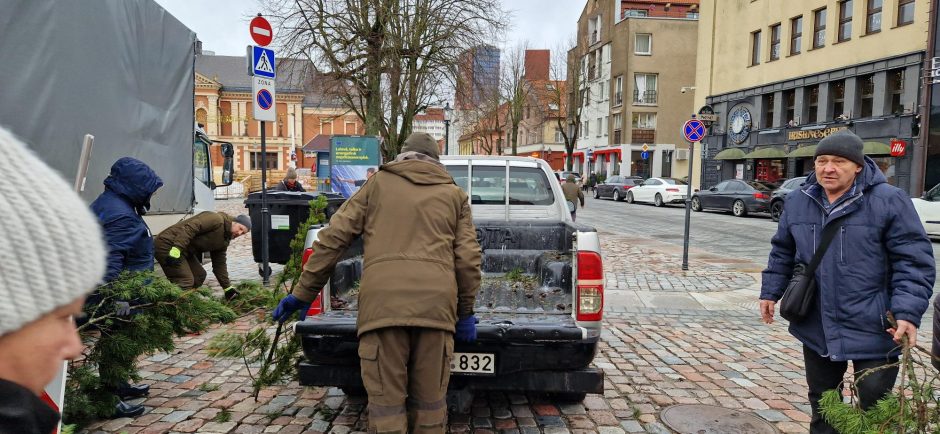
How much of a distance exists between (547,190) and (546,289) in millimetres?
2061

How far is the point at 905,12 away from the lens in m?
24.0

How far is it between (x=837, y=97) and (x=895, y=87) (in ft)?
10.5

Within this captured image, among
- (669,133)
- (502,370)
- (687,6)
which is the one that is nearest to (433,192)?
(502,370)

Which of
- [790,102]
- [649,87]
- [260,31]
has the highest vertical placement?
[649,87]

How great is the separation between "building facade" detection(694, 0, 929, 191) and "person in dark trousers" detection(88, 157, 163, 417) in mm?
19396

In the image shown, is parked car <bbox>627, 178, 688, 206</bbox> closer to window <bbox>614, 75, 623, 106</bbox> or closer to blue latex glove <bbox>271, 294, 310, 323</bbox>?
window <bbox>614, 75, 623, 106</bbox>

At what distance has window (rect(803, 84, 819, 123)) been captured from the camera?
29.0m

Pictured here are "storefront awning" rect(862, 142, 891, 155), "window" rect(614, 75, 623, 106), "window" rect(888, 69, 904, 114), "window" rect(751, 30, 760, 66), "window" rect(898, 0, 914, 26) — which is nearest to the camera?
"window" rect(898, 0, 914, 26)

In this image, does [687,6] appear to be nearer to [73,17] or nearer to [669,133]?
[669,133]

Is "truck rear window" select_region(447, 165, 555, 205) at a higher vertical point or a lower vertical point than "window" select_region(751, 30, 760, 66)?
lower

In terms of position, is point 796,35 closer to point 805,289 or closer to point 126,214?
point 805,289

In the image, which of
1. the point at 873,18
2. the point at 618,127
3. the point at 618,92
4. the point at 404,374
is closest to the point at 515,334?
the point at 404,374

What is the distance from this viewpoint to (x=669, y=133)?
1955 inches

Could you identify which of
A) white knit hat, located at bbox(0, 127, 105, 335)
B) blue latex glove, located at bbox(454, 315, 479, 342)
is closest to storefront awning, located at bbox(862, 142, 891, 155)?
blue latex glove, located at bbox(454, 315, 479, 342)
